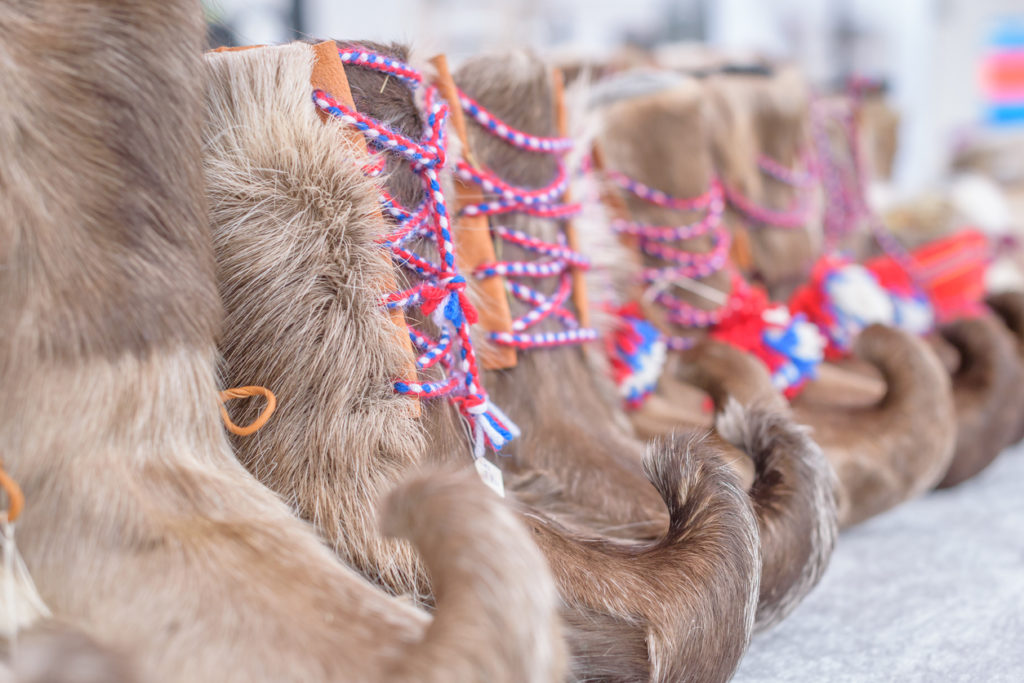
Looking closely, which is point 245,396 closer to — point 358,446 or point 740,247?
point 358,446

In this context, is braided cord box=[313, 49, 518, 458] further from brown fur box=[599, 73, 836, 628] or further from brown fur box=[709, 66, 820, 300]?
brown fur box=[709, 66, 820, 300]

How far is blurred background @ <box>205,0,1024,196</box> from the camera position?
114 inches

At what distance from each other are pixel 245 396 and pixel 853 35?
125 inches

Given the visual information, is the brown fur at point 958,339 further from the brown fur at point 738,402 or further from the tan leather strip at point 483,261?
the tan leather strip at point 483,261

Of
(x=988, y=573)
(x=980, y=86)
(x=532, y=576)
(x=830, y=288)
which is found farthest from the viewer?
(x=980, y=86)

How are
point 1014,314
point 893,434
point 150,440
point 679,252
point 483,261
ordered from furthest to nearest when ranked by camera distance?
point 1014,314
point 679,252
point 893,434
point 483,261
point 150,440

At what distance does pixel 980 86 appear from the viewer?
145 inches

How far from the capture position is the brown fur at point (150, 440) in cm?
38

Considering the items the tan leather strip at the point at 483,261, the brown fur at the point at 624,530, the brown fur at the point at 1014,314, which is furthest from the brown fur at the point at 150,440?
the brown fur at the point at 1014,314

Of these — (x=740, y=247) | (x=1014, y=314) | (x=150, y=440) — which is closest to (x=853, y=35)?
(x=1014, y=314)

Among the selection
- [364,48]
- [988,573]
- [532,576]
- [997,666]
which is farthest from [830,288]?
[532,576]

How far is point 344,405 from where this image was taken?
527 mm

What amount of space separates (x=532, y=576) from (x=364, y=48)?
0.40 m

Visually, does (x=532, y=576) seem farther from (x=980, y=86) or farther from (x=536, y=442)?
(x=980, y=86)
